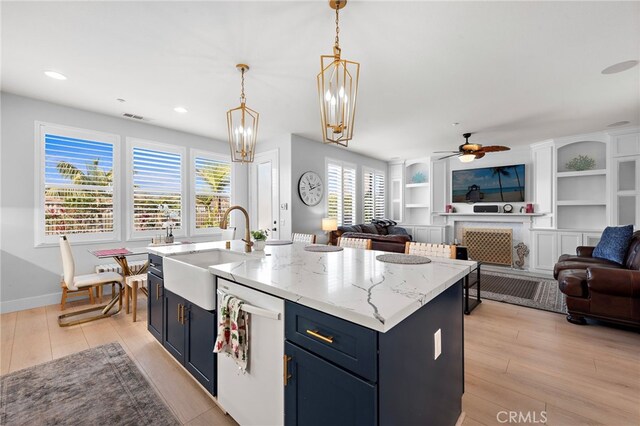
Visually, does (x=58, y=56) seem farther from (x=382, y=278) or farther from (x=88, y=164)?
(x=382, y=278)

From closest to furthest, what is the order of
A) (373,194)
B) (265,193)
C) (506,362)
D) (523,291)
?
1. (506,362)
2. (523,291)
3. (265,193)
4. (373,194)

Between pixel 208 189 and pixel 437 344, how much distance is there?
4.88 metres

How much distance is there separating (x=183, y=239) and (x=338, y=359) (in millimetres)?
4510

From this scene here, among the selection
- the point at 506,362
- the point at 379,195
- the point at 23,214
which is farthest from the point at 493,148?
the point at 23,214

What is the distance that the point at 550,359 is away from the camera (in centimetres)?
234

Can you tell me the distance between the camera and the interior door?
Result: 17.5ft

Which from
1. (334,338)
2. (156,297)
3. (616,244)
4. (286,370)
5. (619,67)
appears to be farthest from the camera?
(616,244)

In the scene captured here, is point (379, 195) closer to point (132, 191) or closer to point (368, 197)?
point (368, 197)

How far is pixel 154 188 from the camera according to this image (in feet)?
14.8

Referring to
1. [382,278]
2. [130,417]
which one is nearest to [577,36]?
[382,278]

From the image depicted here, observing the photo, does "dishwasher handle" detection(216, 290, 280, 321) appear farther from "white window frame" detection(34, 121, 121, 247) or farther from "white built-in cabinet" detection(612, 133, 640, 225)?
"white built-in cabinet" detection(612, 133, 640, 225)

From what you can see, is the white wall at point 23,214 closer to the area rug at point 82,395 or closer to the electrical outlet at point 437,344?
the area rug at point 82,395

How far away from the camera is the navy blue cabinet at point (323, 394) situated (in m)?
0.96

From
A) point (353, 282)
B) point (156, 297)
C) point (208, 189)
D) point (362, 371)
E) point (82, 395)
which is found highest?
point (208, 189)
